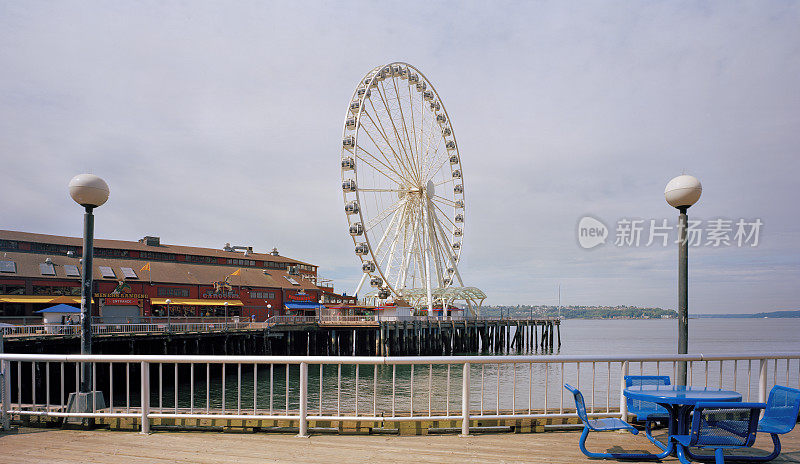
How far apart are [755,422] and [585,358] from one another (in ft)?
6.32

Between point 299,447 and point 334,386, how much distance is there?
78.0 feet

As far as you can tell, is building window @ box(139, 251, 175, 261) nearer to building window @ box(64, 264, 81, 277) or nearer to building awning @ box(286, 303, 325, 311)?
building window @ box(64, 264, 81, 277)

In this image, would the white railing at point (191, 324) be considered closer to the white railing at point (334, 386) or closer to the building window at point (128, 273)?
the white railing at point (334, 386)

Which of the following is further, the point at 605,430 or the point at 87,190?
the point at 87,190

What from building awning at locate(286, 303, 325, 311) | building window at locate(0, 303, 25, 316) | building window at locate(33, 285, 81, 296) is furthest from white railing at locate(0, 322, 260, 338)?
building awning at locate(286, 303, 325, 311)

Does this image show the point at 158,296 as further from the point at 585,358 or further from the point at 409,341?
the point at 585,358

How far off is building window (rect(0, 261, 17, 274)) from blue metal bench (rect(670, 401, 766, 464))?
42.4m

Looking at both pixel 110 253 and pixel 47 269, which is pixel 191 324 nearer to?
pixel 47 269

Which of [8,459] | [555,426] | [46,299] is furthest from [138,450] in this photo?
[46,299]

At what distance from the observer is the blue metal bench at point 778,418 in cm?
588

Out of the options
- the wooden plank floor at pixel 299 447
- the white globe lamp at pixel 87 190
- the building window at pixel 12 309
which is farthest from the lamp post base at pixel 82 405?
the building window at pixel 12 309

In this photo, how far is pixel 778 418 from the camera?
239 inches

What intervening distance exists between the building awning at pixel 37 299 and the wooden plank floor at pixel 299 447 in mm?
34723

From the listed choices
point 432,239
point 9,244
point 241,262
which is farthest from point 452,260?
point 9,244
